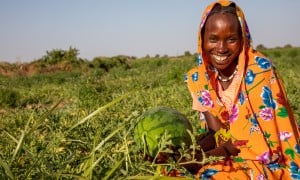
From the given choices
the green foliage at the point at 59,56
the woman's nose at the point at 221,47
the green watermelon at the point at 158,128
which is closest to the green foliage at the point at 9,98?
the green watermelon at the point at 158,128

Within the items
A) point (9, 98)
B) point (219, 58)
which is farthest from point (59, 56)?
point (219, 58)

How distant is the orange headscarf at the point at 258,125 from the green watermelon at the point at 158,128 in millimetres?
260

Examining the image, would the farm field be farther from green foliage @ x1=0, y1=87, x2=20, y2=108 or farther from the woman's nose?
the woman's nose

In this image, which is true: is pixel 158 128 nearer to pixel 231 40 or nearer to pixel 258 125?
pixel 258 125

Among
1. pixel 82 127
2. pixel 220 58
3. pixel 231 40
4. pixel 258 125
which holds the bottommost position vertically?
pixel 258 125

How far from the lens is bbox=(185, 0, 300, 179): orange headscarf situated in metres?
2.46

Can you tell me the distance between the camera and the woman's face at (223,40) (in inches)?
102

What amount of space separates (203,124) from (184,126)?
629 mm

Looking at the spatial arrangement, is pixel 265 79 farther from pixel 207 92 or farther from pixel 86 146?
pixel 86 146

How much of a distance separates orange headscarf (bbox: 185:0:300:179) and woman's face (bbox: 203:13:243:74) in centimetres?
5

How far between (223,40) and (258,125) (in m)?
0.56

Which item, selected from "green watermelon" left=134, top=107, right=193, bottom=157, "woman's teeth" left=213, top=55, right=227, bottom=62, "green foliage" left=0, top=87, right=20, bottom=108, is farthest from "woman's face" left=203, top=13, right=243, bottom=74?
"green foliage" left=0, top=87, right=20, bottom=108

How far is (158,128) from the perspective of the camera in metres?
2.47

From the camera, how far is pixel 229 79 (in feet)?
9.11
